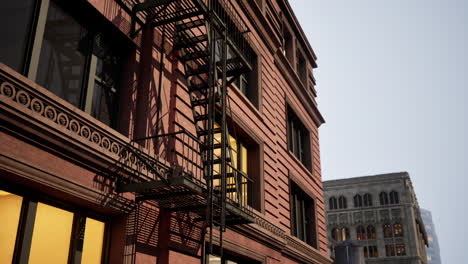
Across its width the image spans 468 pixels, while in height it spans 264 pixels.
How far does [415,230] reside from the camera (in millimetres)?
85000

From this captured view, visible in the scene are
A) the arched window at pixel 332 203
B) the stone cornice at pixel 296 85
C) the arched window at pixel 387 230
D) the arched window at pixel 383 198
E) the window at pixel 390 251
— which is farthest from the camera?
the arched window at pixel 332 203

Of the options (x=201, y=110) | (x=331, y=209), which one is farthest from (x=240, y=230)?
(x=331, y=209)

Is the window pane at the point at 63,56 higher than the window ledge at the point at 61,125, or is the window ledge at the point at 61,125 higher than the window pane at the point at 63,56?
the window pane at the point at 63,56

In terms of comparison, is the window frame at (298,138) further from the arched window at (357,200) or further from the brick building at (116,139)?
the arched window at (357,200)

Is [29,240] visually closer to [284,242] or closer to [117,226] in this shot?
[117,226]

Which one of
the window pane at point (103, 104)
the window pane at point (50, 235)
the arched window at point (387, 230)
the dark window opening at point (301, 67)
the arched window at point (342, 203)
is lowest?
the window pane at point (50, 235)

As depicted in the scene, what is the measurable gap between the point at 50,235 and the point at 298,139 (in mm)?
17691

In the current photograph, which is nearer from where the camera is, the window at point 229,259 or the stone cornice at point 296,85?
the window at point 229,259

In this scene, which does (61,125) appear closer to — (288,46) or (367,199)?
(288,46)

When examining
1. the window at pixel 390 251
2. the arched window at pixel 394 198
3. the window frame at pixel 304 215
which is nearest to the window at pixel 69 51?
the window frame at pixel 304 215

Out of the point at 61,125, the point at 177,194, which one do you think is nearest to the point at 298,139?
the point at 177,194

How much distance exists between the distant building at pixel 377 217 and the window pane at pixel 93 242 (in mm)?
78349

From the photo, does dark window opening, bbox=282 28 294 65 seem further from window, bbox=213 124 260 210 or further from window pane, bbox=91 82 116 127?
window pane, bbox=91 82 116 127

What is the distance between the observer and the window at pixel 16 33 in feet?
26.8
